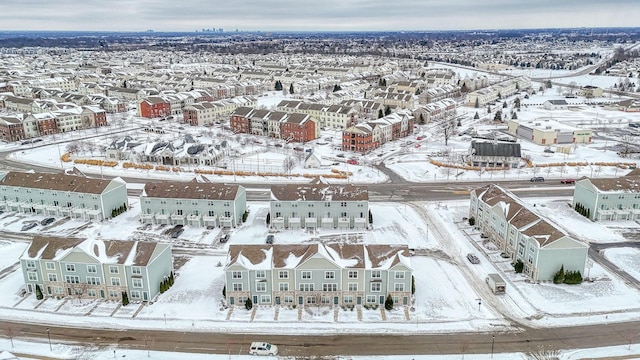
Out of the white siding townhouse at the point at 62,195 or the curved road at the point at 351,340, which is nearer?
the curved road at the point at 351,340

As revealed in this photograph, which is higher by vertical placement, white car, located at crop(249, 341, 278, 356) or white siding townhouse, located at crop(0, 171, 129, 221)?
white siding townhouse, located at crop(0, 171, 129, 221)

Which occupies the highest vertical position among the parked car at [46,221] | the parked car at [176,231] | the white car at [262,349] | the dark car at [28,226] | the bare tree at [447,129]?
the bare tree at [447,129]

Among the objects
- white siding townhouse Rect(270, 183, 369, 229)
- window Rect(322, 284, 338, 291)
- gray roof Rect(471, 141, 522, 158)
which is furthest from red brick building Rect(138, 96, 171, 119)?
window Rect(322, 284, 338, 291)

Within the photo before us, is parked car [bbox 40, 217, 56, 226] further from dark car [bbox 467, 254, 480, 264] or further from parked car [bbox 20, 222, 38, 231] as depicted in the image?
dark car [bbox 467, 254, 480, 264]

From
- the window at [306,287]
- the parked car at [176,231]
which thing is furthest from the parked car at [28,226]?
the window at [306,287]

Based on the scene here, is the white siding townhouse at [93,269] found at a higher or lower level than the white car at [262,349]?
higher

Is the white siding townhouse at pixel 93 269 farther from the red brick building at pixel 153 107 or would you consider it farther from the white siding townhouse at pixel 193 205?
the red brick building at pixel 153 107

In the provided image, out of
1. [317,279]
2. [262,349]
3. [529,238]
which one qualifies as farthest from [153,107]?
[529,238]
